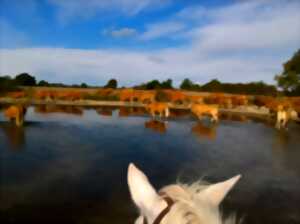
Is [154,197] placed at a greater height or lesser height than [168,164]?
greater

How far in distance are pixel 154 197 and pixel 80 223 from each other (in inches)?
108

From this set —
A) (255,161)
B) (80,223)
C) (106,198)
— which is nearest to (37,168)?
(106,198)

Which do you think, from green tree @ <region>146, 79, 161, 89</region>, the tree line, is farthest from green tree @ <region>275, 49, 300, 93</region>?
green tree @ <region>146, 79, 161, 89</region>

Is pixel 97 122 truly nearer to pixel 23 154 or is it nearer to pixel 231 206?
pixel 23 154

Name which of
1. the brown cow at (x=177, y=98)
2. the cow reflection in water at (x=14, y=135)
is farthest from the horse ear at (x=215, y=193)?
the brown cow at (x=177, y=98)

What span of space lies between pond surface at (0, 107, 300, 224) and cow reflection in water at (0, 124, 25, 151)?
0.02 m

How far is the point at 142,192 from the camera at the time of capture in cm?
97

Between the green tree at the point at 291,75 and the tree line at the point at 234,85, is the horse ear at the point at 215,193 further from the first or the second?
the green tree at the point at 291,75

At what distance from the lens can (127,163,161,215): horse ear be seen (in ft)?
3.09

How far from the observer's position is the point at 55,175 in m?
4.97

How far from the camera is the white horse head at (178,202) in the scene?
2.78 feet

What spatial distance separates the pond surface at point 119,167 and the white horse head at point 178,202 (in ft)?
7.44

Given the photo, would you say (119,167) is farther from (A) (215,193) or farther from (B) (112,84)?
(B) (112,84)

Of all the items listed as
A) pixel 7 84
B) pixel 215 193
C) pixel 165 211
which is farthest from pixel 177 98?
pixel 165 211
